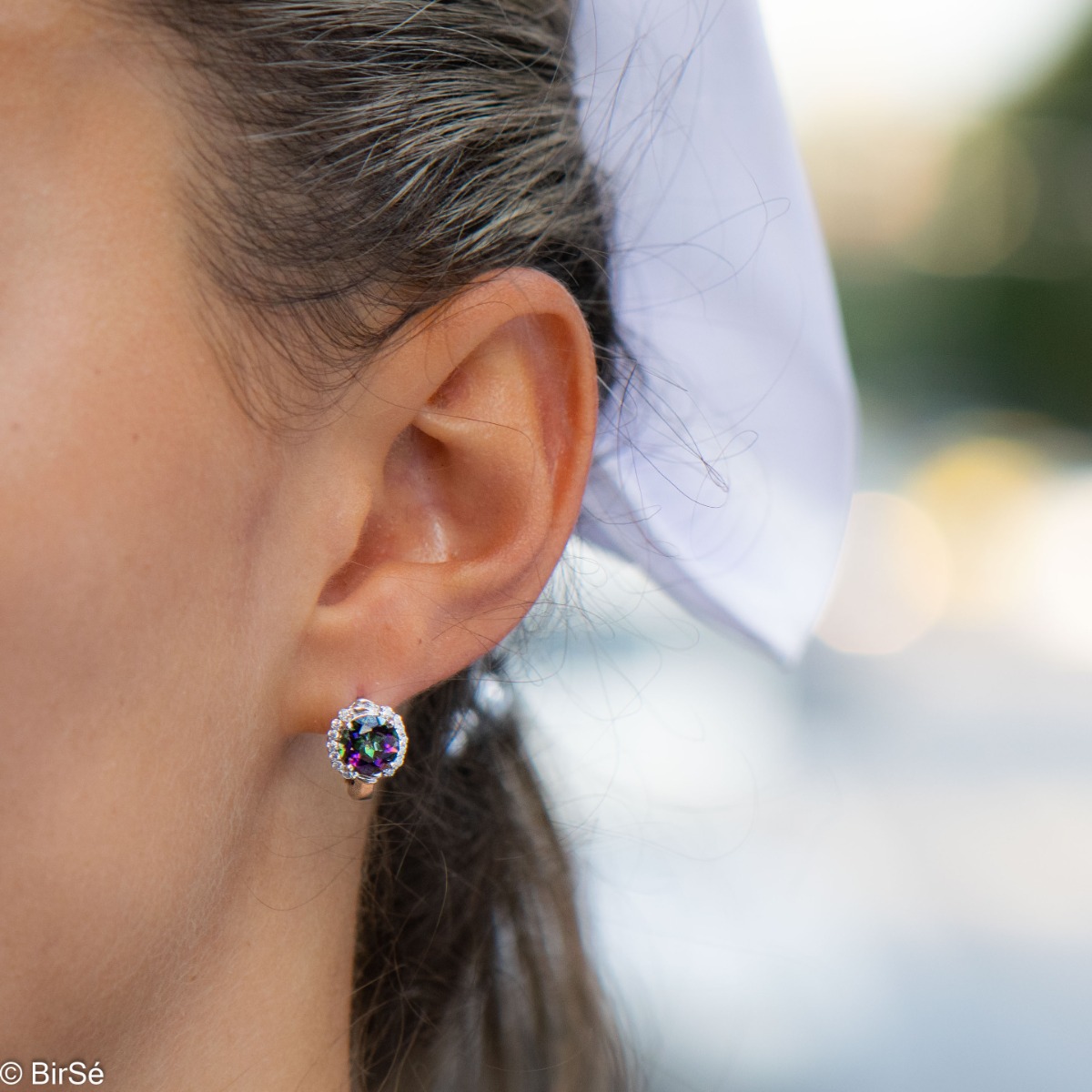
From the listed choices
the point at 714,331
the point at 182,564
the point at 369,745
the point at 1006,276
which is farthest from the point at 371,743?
the point at 1006,276

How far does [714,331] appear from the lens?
48.1 inches

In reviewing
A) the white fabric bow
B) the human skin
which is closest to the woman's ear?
the human skin

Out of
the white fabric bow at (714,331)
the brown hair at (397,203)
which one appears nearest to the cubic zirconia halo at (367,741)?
the brown hair at (397,203)

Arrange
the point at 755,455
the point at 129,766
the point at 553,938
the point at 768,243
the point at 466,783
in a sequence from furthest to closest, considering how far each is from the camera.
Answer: the point at 553,938 < the point at 466,783 < the point at 755,455 < the point at 768,243 < the point at 129,766

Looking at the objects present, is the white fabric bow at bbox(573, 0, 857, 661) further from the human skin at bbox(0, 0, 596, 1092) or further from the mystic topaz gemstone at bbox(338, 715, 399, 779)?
the mystic topaz gemstone at bbox(338, 715, 399, 779)

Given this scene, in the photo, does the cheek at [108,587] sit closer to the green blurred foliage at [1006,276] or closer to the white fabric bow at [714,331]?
the white fabric bow at [714,331]

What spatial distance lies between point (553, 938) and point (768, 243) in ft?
2.85

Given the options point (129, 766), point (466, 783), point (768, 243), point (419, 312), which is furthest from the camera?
point (466, 783)

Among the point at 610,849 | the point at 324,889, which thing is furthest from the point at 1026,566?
the point at 324,889

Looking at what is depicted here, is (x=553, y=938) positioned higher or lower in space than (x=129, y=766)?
lower

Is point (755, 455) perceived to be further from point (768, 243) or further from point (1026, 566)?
point (1026, 566)

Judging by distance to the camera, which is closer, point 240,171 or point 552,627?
point 240,171

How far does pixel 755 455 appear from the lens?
4.24 ft

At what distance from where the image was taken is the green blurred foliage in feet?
53.4
